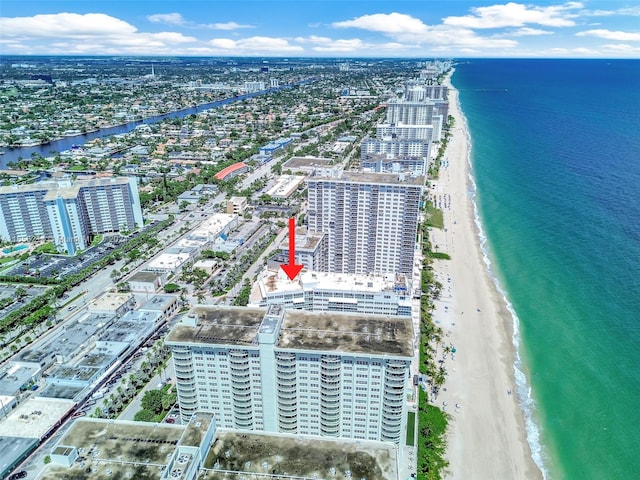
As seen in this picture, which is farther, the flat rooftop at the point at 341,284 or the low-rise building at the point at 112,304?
the low-rise building at the point at 112,304

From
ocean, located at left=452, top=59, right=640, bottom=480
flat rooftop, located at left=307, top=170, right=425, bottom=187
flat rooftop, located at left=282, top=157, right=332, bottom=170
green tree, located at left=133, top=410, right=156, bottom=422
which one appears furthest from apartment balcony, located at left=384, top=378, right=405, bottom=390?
flat rooftop, located at left=282, top=157, right=332, bottom=170

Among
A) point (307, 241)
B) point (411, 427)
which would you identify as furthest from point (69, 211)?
point (411, 427)

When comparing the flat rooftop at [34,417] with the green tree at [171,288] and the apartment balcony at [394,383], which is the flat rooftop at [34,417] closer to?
the green tree at [171,288]

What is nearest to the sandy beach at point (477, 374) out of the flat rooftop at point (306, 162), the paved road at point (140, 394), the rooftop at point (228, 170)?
the paved road at point (140, 394)

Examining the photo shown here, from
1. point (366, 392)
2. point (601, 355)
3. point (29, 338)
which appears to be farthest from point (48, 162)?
point (601, 355)

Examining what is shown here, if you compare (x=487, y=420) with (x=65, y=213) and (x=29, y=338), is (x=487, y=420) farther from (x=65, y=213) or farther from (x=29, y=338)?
(x=65, y=213)
